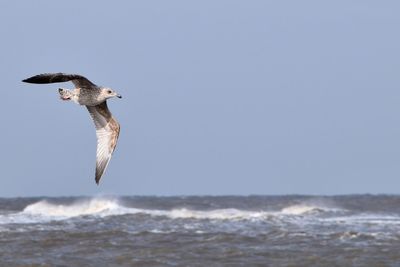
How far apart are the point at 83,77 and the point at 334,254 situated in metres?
10.8

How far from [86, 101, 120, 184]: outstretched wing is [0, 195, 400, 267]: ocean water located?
6.69m

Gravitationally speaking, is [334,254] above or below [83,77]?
below

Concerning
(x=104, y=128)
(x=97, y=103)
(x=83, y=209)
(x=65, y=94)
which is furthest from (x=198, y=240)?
(x=83, y=209)

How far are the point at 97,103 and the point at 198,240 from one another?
11303 mm

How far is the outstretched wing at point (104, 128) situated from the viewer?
14.6m

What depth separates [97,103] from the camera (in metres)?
13.5

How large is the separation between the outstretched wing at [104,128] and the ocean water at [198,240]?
21.9ft

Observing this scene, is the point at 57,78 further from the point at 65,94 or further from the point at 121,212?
the point at 121,212

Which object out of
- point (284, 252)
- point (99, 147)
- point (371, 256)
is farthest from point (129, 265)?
point (99, 147)

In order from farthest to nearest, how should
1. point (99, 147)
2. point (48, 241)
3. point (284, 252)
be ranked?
1. point (48, 241)
2. point (284, 252)
3. point (99, 147)

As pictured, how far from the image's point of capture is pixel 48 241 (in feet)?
78.8

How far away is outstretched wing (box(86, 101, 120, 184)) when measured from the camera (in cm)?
1457

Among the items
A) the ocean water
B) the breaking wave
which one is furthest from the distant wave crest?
the ocean water

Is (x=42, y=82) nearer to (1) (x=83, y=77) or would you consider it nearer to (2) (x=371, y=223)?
(1) (x=83, y=77)
